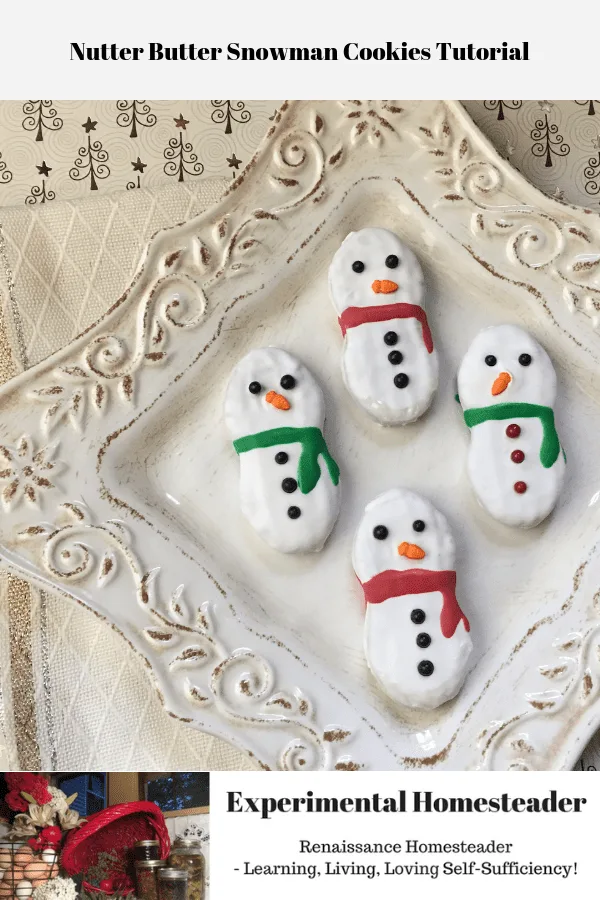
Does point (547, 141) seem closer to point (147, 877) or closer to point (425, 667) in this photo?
point (425, 667)

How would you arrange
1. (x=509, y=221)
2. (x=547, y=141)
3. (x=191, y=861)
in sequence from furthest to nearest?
(x=547, y=141)
(x=509, y=221)
(x=191, y=861)

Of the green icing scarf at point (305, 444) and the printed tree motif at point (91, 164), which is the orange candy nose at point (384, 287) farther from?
the printed tree motif at point (91, 164)

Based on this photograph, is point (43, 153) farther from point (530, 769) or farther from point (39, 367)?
point (530, 769)

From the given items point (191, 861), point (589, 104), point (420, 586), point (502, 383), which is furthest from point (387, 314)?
point (191, 861)

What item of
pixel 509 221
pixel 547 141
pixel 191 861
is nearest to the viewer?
pixel 191 861

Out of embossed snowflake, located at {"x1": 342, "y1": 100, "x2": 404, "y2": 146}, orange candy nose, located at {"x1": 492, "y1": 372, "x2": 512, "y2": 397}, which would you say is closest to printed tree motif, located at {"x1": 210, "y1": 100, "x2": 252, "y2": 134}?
embossed snowflake, located at {"x1": 342, "y1": 100, "x2": 404, "y2": 146}

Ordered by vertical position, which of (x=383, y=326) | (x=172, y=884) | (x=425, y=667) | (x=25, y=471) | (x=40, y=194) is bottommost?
(x=172, y=884)

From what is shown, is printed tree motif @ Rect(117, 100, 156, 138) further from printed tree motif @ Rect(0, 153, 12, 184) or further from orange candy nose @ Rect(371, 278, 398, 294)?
orange candy nose @ Rect(371, 278, 398, 294)
